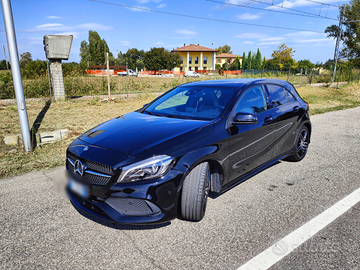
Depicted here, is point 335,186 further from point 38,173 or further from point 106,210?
point 38,173

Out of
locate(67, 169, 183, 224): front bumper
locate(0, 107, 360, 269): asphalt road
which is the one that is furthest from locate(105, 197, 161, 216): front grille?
locate(0, 107, 360, 269): asphalt road

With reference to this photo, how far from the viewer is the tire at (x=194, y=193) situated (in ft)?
8.23

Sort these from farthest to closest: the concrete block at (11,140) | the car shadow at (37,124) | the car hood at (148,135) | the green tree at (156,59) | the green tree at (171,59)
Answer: the green tree at (171,59), the green tree at (156,59), the car shadow at (37,124), the concrete block at (11,140), the car hood at (148,135)

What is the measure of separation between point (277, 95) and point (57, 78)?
39.8 ft

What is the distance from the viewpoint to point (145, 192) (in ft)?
7.43

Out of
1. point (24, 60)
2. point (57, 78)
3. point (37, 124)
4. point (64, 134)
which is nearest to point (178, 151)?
point (64, 134)

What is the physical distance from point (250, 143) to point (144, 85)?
19.2m

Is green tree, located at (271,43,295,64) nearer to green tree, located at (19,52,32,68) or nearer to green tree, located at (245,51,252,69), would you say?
green tree, located at (245,51,252,69)

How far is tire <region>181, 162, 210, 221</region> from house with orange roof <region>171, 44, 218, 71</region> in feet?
233

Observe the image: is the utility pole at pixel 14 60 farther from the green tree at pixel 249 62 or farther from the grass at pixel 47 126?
the green tree at pixel 249 62

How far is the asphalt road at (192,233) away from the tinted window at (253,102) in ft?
3.64

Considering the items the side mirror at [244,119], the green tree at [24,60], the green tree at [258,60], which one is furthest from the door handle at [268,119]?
the green tree at [258,60]

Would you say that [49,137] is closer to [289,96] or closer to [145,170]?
[145,170]

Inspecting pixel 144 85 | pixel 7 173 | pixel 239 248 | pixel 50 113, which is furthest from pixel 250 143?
pixel 144 85
